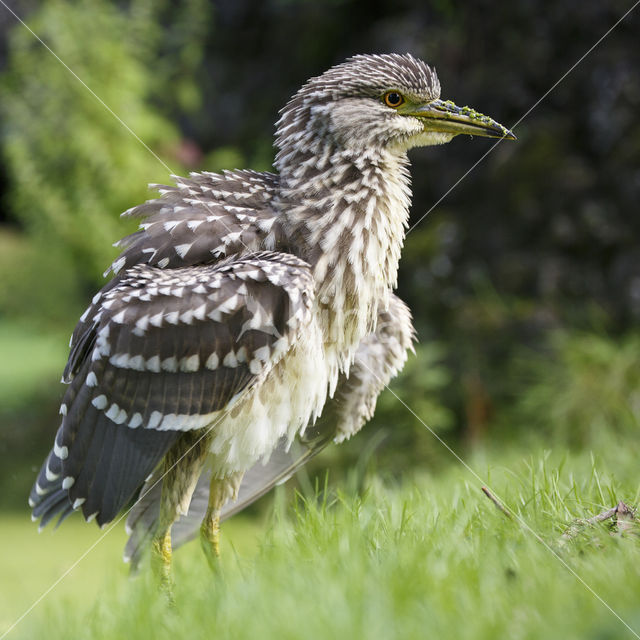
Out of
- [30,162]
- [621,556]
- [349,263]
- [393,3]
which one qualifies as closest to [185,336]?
[349,263]

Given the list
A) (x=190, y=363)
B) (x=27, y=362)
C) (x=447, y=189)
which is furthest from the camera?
(x=27, y=362)

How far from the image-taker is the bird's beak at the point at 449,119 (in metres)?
3.12

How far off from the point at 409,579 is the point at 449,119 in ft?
5.75

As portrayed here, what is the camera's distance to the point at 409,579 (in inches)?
86.7

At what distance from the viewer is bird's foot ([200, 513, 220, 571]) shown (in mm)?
3203

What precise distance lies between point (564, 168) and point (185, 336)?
17.5 ft

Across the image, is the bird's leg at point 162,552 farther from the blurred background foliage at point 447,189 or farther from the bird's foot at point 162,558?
the blurred background foliage at point 447,189

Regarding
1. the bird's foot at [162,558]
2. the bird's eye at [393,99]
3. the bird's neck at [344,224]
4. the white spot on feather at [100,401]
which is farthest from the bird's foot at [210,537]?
the bird's eye at [393,99]

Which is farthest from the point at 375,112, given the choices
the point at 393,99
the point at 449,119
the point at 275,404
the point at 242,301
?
the point at 275,404

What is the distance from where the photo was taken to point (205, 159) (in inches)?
374

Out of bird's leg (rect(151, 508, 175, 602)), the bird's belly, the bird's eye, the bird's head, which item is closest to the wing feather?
the bird's belly

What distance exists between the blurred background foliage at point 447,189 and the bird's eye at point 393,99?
3312mm

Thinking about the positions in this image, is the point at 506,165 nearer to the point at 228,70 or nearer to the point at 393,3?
the point at 393,3

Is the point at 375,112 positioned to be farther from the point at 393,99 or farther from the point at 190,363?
the point at 190,363
